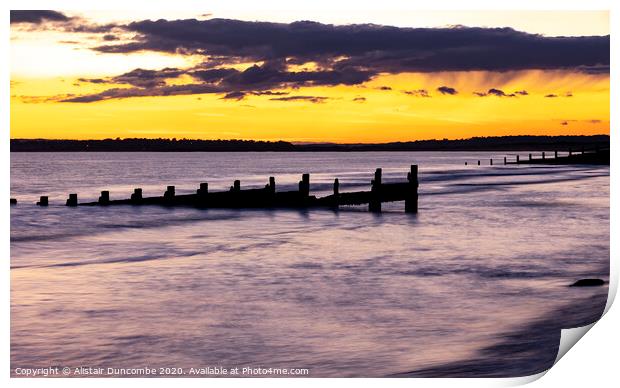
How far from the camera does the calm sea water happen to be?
1003 cm

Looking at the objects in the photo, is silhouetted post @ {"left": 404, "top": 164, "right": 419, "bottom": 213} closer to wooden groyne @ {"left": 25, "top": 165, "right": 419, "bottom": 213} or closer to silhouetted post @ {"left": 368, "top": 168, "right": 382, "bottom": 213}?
wooden groyne @ {"left": 25, "top": 165, "right": 419, "bottom": 213}

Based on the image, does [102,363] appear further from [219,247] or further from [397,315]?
[219,247]

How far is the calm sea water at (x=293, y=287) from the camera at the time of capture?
10.0 meters

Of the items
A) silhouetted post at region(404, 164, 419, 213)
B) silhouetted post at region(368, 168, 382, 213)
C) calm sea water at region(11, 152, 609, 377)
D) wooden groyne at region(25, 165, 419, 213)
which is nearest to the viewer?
calm sea water at region(11, 152, 609, 377)

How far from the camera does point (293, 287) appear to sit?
14.4 meters

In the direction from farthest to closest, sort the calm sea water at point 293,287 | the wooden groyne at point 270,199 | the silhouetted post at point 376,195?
the wooden groyne at point 270,199, the silhouetted post at point 376,195, the calm sea water at point 293,287

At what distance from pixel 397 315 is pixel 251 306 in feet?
7.24

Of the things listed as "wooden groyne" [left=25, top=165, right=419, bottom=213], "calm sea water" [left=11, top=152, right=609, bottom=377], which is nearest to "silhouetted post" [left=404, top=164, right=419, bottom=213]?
"wooden groyne" [left=25, top=165, right=419, bottom=213]

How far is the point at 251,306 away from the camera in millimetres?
12680

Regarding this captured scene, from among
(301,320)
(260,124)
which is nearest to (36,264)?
(301,320)

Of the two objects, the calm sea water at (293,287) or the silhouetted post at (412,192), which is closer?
the calm sea water at (293,287)

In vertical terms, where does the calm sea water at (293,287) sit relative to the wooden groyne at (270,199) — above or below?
below

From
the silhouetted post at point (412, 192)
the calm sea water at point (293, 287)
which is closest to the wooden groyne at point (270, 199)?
the silhouetted post at point (412, 192)

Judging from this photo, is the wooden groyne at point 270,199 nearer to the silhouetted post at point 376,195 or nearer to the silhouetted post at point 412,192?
the silhouetted post at point 412,192
